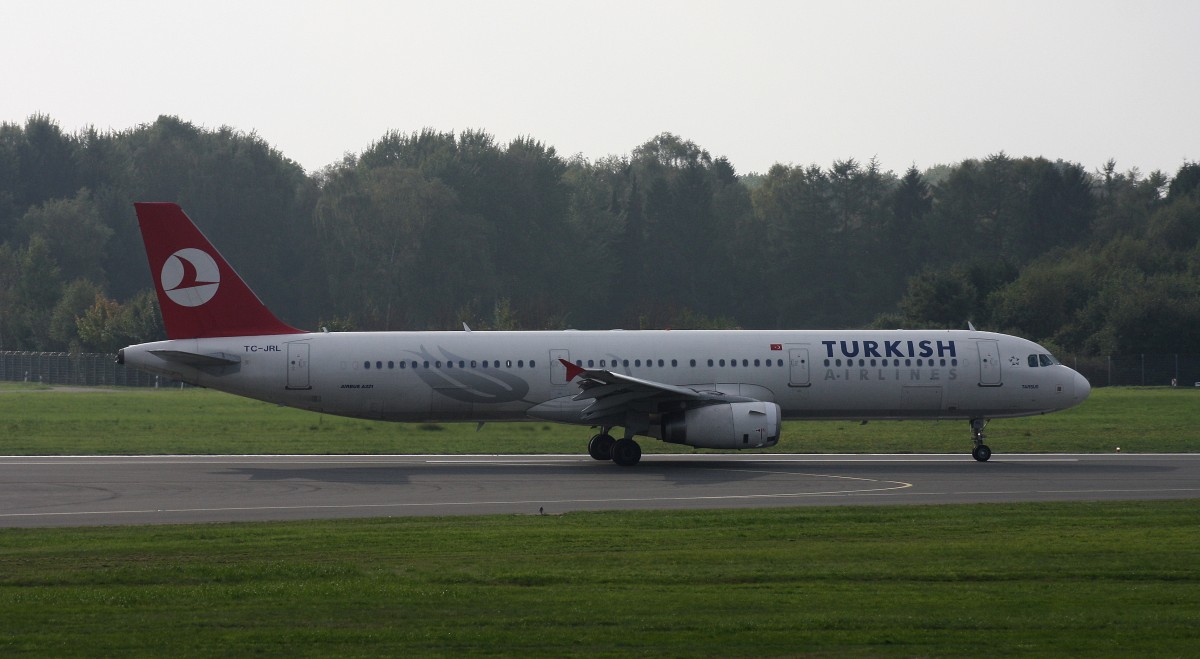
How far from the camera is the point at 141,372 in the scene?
68750 millimetres

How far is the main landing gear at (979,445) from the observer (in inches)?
1246

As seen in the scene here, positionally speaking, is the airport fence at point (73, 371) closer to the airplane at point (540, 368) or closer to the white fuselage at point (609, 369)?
the airplane at point (540, 368)

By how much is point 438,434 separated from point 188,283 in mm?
10240

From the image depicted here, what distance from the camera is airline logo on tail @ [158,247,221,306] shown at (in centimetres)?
3095

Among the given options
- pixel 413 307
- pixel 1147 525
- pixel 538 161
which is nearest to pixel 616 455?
pixel 1147 525

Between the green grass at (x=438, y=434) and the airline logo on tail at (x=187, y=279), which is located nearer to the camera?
the airline logo on tail at (x=187, y=279)

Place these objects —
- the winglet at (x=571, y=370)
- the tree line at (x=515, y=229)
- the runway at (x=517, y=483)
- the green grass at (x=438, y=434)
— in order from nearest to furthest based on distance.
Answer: the runway at (x=517, y=483)
the winglet at (x=571, y=370)
the green grass at (x=438, y=434)
the tree line at (x=515, y=229)

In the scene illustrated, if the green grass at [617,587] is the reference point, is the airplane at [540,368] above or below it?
above

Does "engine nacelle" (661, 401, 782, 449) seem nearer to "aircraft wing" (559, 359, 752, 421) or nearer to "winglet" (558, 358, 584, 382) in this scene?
"aircraft wing" (559, 359, 752, 421)

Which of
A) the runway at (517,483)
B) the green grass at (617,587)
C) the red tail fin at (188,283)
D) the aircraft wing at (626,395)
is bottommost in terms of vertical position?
the green grass at (617,587)

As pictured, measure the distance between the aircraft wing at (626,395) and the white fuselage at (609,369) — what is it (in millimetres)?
616

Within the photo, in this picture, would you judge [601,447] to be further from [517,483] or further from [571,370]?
[517,483]

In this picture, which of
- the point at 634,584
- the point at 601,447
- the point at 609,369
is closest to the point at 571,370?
the point at 609,369

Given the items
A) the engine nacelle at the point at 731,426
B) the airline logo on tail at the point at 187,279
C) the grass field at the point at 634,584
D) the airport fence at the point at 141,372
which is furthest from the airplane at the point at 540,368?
the airport fence at the point at 141,372
